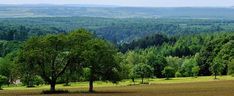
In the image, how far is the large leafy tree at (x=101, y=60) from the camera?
232ft

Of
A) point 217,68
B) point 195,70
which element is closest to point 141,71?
point 217,68

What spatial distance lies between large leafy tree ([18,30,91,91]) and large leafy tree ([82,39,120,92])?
1283 millimetres

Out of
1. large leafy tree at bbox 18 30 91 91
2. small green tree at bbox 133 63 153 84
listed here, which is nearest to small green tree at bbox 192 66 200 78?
small green tree at bbox 133 63 153 84

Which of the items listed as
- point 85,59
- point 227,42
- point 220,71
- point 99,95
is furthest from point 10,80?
point 99,95

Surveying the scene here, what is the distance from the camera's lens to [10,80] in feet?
436

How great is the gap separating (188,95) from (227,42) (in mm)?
100219

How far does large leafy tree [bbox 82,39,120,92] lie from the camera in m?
70.8

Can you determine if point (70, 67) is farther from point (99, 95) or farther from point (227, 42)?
point (227, 42)

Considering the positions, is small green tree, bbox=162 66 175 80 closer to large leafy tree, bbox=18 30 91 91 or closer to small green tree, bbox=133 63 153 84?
small green tree, bbox=133 63 153 84

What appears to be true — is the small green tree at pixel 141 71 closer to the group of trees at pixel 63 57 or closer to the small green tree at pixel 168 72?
the small green tree at pixel 168 72

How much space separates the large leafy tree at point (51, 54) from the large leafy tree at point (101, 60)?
1283 mm

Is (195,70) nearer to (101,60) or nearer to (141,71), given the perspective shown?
(141,71)

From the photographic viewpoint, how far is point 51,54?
70.4 m

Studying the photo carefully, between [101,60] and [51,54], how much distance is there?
239 inches
